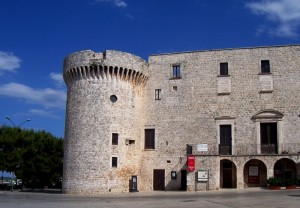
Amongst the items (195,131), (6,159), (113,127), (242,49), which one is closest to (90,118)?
(113,127)

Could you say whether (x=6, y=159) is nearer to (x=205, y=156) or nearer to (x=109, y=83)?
(x=109, y=83)

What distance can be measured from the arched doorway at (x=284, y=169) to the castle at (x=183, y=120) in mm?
74

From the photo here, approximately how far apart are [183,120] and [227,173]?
5.63m

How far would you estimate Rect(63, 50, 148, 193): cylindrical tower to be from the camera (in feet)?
99.9

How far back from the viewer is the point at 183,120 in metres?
32.8

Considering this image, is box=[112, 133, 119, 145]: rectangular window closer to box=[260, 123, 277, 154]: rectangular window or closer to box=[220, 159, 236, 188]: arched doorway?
box=[220, 159, 236, 188]: arched doorway

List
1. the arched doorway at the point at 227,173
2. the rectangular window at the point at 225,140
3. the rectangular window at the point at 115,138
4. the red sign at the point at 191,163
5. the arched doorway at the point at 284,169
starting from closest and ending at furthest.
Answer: the red sign at the point at 191,163
the arched doorway at the point at 284,169
the rectangular window at the point at 115,138
the rectangular window at the point at 225,140
the arched doorway at the point at 227,173

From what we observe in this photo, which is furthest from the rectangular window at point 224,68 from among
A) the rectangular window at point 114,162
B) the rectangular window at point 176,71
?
the rectangular window at point 114,162

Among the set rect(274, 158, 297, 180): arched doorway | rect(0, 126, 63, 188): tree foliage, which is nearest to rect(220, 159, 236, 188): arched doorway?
rect(274, 158, 297, 180): arched doorway

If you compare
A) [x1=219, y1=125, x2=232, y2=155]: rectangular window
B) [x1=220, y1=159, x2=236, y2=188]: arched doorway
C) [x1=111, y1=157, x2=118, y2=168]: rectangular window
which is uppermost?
[x1=219, y1=125, x2=232, y2=155]: rectangular window

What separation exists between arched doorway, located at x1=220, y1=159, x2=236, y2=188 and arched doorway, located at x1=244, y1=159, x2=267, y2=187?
1062mm

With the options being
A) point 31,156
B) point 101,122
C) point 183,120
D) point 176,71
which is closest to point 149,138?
point 183,120

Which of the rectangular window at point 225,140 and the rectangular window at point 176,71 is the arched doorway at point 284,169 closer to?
the rectangular window at point 225,140

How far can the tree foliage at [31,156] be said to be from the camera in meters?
37.0
